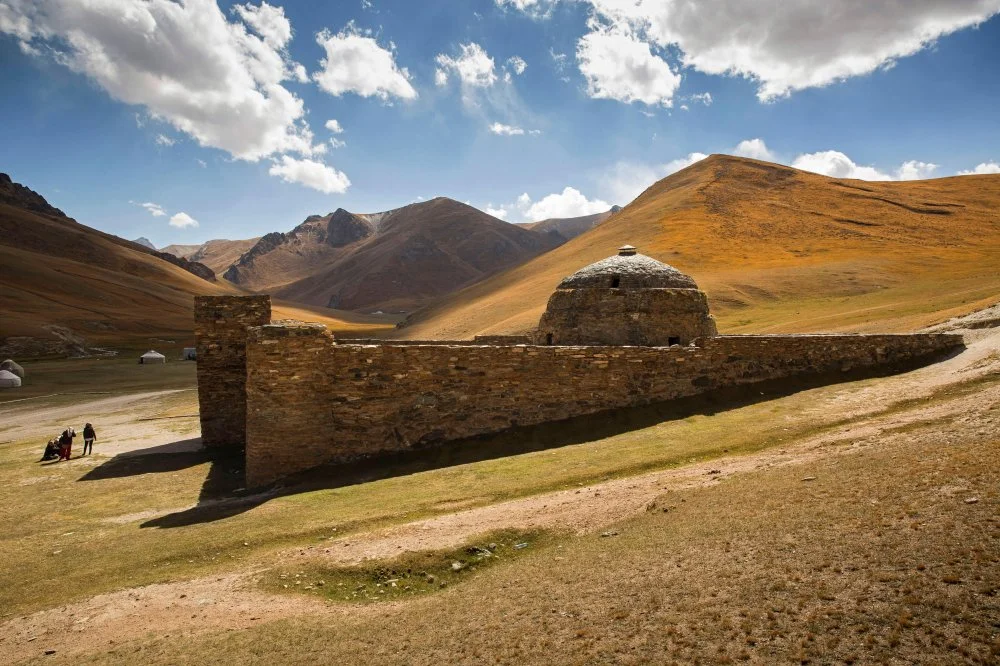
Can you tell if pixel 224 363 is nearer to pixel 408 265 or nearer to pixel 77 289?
pixel 77 289

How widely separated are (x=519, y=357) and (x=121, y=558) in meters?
8.41

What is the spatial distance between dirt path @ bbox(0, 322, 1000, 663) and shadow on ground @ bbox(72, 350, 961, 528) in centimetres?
269

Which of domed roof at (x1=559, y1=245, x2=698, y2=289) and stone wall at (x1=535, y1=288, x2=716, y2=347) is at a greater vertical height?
domed roof at (x1=559, y1=245, x2=698, y2=289)

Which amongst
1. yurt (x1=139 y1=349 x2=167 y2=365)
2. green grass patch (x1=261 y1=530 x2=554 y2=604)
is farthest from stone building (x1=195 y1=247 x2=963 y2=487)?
yurt (x1=139 y1=349 x2=167 y2=365)

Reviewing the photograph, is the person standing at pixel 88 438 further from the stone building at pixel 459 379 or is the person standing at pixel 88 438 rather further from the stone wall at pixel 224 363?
the stone building at pixel 459 379

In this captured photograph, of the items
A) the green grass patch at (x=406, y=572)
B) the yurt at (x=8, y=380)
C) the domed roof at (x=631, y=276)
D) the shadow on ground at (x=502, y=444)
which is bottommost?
the green grass patch at (x=406, y=572)

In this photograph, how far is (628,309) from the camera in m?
16.7

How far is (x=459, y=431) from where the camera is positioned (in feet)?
44.3

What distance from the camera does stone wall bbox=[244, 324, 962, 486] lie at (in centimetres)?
1262

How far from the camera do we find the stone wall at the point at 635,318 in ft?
54.2

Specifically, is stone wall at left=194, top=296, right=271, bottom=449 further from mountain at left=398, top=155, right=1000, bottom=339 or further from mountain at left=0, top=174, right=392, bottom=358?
mountain at left=0, top=174, right=392, bottom=358

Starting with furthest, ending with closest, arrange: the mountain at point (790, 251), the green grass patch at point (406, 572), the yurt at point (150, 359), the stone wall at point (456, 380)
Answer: the yurt at point (150, 359)
the mountain at point (790, 251)
the stone wall at point (456, 380)
the green grass patch at point (406, 572)

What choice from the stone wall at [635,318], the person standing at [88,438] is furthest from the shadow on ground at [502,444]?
the stone wall at [635,318]

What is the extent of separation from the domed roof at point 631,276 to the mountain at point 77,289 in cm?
5367
